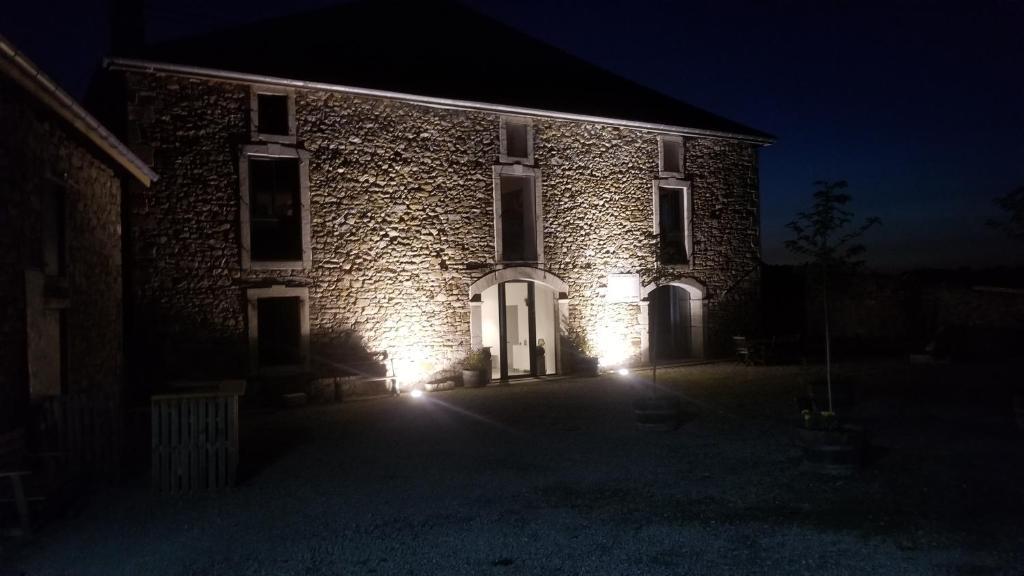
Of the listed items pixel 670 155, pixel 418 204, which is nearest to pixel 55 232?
pixel 418 204

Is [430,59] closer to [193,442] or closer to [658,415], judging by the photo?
[658,415]

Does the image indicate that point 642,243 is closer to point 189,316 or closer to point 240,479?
point 189,316

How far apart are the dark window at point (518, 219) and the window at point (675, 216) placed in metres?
3.12

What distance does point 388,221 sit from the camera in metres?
13.1

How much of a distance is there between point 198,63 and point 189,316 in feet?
13.6

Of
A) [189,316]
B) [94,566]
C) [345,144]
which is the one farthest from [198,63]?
[94,566]

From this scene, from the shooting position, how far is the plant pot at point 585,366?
14922 mm

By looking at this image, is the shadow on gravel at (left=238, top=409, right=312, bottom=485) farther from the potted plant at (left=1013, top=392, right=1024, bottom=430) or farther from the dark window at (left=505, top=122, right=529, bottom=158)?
the potted plant at (left=1013, top=392, right=1024, bottom=430)

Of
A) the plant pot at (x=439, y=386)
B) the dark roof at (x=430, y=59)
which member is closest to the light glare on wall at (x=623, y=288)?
the dark roof at (x=430, y=59)

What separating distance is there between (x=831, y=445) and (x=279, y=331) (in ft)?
30.1

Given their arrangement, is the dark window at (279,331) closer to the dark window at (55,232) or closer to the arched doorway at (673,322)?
the dark window at (55,232)

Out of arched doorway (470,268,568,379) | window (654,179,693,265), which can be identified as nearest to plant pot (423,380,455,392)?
arched doorway (470,268,568,379)

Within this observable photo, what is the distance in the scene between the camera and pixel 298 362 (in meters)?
12.4

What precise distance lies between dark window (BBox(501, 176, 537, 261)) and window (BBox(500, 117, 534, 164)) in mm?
413
